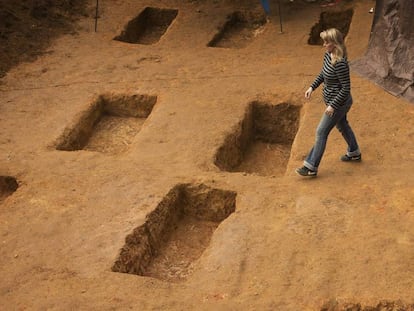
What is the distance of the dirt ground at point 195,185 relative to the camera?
5.80 meters

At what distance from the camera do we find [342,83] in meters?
6.79

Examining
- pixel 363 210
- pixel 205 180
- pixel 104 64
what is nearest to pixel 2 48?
pixel 104 64

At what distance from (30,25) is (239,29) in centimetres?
385

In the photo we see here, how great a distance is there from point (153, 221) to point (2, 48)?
19.0 ft

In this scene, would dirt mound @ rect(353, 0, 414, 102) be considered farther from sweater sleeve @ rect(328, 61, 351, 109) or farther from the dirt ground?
sweater sleeve @ rect(328, 61, 351, 109)

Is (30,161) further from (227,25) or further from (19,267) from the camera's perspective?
(227,25)

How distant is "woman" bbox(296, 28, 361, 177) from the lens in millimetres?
6633

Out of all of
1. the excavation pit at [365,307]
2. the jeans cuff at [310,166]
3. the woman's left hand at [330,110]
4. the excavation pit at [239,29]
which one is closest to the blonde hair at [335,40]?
the woman's left hand at [330,110]

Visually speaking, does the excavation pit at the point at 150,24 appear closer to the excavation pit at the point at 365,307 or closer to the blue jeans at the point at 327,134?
the blue jeans at the point at 327,134

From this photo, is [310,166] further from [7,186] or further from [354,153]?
[7,186]

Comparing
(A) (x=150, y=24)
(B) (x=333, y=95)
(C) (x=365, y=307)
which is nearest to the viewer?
(C) (x=365, y=307)

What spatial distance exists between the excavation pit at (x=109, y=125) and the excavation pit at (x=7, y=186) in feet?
2.91

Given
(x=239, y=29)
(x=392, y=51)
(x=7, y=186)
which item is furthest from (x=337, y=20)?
(x=7, y=186)

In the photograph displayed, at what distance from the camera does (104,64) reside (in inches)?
423
